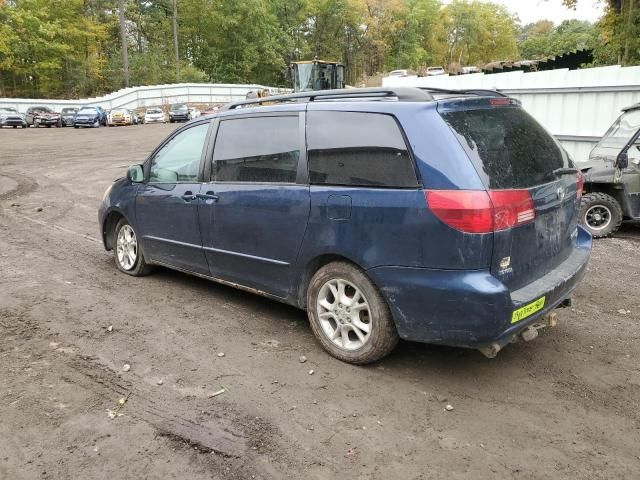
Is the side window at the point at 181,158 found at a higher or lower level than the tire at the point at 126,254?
higher

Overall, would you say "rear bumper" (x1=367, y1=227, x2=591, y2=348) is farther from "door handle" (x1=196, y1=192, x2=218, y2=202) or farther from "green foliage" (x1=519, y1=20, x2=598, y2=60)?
"green foliage" (x1=519, y1=20, x2=598, y2=60)

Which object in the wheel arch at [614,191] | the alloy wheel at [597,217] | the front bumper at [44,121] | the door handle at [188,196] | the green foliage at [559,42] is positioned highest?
the green foliage at [559,42]

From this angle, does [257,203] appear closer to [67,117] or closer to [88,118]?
[88,118]

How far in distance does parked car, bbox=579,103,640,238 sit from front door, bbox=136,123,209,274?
5.36 metres

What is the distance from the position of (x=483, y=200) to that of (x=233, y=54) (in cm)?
6905

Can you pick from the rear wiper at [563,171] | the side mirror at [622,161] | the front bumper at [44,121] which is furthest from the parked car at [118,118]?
the rear wiper at [563,171]

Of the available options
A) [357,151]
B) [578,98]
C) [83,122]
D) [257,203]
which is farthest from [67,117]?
[357,151]

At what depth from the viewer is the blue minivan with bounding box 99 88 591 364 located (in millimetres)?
3326

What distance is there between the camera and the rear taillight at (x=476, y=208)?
324cm

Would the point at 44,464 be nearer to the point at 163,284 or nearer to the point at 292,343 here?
the point at 292,343

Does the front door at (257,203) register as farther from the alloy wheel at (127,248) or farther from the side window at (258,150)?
the alloy wheel at (127,248)

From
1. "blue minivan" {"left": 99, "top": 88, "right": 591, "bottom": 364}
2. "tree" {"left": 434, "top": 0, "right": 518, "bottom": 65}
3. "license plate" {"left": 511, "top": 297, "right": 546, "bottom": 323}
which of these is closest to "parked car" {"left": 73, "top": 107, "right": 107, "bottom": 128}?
"blue minivan" {"left": 99, "top": 88, "right": 591, "bottom": 364}

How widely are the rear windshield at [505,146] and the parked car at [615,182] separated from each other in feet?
12.8

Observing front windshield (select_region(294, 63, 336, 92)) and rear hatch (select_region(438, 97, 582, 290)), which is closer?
rear hatch (select_region(438, 97, 582, 290))
